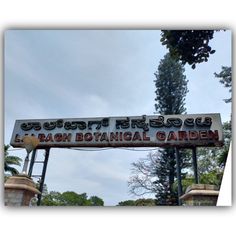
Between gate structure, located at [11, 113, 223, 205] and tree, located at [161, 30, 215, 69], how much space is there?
1.36 ft

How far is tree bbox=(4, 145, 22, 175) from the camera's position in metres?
2.45

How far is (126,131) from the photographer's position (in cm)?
248

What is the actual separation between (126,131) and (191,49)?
753 millimetres

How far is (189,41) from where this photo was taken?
2.65m

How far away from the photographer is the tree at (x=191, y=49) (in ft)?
8.41

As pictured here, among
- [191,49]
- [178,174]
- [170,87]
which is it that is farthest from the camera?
[191,49]

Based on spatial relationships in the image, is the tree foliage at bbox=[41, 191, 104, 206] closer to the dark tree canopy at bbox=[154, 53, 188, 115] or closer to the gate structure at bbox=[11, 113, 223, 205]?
the gate structure at bbox=[11, 113, 223, 205]

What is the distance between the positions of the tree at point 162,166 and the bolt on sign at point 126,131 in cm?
7

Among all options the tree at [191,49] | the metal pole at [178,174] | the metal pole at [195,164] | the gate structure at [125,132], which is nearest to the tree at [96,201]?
the gate structure at [125,132]

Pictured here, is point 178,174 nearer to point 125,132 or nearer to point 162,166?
point 162,166

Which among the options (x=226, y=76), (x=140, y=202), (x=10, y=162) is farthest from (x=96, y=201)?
(x=226, y=76)

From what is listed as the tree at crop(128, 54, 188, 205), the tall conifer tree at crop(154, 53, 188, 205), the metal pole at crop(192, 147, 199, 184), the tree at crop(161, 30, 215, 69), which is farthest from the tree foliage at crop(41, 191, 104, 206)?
the tree at crop(161, 30, 215, 69)
